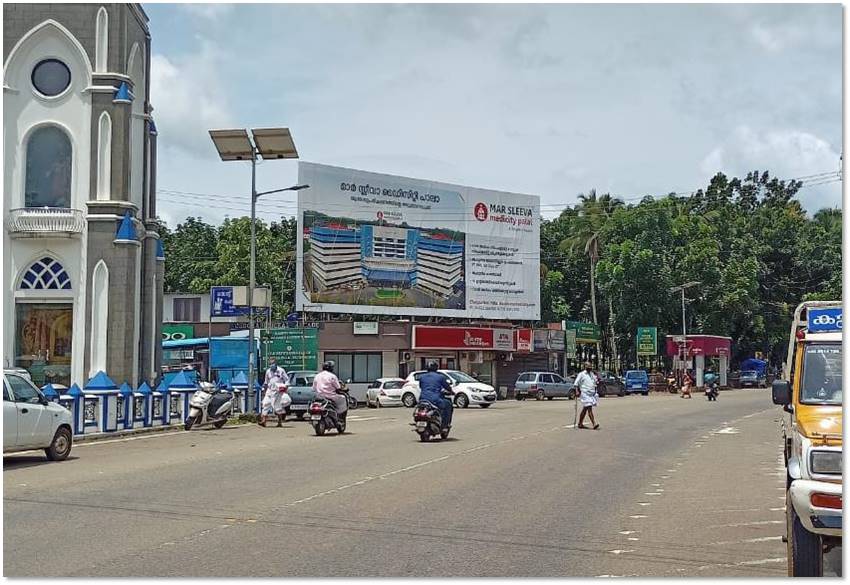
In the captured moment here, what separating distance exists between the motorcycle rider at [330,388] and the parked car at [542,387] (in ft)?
101

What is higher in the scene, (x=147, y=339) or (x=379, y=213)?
(x=379, y=213)

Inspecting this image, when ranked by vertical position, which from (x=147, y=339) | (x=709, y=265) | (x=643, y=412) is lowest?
(x=643, y=412)

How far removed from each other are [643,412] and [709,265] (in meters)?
36.4

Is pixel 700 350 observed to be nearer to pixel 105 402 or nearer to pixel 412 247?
pixel 412 247

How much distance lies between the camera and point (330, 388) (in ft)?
75.3

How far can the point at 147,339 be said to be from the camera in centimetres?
3303

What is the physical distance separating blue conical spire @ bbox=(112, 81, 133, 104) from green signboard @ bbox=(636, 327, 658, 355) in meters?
44.2

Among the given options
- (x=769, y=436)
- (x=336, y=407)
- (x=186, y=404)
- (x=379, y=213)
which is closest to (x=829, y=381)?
(x=336, y=407)

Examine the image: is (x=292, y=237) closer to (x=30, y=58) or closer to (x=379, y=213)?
(x=379, y=213)

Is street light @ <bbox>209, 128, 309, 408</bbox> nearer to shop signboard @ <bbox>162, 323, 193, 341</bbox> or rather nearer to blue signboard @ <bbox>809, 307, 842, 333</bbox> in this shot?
blue signboard @ <bbox>809, 307, 842, 333</bbox>

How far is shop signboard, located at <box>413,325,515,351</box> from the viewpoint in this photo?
175ft

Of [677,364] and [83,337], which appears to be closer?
[83,337]

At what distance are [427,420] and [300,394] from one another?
12352 mm

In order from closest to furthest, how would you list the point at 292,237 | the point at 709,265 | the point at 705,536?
the point at 705,536
the point at 709,265
the point at 292,237
